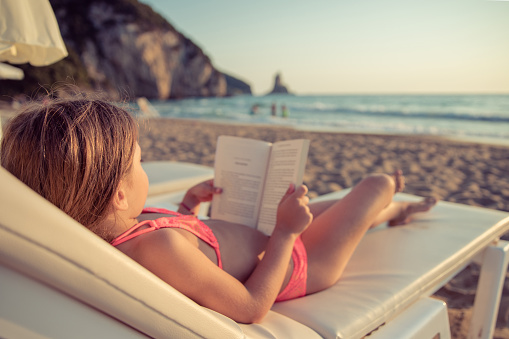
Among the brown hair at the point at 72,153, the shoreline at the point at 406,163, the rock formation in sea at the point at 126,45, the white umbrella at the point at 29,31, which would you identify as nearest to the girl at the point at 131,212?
the brown hair at the point at 72,153

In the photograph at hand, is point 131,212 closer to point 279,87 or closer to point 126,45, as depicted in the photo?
point 126,45

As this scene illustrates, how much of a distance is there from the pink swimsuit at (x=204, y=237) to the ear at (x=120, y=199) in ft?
0.32

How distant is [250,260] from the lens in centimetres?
129

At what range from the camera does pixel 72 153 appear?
0.85 m

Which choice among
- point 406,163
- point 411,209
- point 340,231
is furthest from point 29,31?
point 406,163

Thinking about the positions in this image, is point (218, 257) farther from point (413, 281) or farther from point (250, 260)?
point (413, 281)

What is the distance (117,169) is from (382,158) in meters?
5.61

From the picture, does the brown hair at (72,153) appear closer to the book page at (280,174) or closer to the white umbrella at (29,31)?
the book page at (280,174)

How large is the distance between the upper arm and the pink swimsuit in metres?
0.10

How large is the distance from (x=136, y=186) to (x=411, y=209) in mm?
1572

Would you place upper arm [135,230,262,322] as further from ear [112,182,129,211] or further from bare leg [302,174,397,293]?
bare leg [302,174,397,293]

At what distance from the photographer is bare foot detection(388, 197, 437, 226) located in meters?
2.03

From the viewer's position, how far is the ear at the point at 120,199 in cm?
96

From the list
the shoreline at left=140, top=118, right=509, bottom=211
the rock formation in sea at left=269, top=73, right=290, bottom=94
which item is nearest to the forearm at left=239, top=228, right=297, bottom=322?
the shoreline at left=140, top=118, right=509, bottom=211
